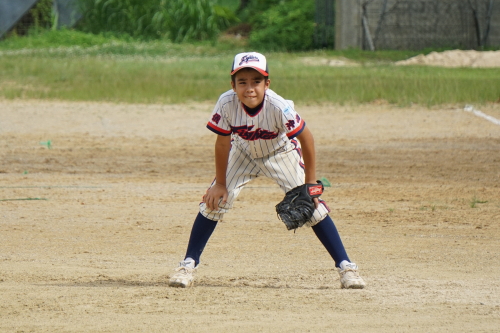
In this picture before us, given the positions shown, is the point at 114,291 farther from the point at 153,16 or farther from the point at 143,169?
the point at 153,16

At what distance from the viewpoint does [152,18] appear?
26.5 m

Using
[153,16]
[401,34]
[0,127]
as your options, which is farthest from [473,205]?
[153,16]

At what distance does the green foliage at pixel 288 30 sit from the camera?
26.0 meters

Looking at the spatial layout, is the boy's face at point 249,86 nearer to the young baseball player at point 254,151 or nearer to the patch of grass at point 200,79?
the young baseball player at point 254,151

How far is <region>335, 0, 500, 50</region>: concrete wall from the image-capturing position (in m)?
→ 23.6

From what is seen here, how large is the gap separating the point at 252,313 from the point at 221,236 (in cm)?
215

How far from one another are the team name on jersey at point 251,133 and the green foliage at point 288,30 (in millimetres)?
21090

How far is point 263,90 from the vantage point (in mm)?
4254

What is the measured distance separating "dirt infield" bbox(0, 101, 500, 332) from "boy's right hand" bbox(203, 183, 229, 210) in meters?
0.46

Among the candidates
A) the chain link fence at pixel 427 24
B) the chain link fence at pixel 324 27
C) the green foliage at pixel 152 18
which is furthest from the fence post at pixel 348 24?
the green foliage at pixel 152 18

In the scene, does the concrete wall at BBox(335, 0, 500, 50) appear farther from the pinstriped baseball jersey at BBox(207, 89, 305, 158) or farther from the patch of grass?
the pinstriped baseball jersey at BBox(207, 89, 305, 158)

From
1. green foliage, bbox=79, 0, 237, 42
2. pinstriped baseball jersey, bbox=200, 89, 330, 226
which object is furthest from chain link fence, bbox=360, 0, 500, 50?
pinstriped baseball jersey, bbox=200, 89, 330, 226

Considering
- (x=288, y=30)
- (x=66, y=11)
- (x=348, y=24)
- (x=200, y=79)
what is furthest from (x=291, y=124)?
(x=66, y=11)

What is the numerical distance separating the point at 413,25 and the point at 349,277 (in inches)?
811
